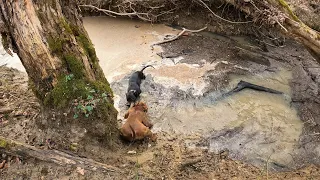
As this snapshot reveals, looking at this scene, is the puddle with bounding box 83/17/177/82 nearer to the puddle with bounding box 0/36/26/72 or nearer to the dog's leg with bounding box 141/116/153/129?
the puddle with bounding box 0/36/26/72

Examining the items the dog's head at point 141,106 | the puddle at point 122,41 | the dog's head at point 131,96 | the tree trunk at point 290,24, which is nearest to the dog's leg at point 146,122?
the dog's head at point 141,106

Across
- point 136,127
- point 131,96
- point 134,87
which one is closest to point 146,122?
point 136,127

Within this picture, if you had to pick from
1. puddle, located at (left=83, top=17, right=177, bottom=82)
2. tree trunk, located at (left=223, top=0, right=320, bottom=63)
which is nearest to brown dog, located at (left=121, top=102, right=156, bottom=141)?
puddle, located at (left=83, top=17, right=177, bottom=82)

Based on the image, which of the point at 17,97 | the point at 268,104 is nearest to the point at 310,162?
the point at 268,104

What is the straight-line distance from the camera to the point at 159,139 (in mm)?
6172

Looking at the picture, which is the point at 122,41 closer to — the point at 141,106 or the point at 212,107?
the point at 141,106

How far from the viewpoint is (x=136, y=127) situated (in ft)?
19.0

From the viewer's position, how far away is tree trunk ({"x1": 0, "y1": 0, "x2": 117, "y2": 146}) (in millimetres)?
4672

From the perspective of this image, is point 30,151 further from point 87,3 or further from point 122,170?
point 87,3

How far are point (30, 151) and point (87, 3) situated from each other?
6377 millimetres

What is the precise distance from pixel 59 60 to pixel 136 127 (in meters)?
1.63

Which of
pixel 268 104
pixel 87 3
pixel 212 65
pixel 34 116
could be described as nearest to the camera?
pixel 34 116

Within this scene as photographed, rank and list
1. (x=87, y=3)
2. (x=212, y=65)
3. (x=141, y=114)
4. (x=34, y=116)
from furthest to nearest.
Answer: (x=87, y=3) → (x=212, y=65) → (x=141, y=114) → (x=34, y=116)

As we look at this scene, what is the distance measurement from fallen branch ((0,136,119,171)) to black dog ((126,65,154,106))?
244cm
